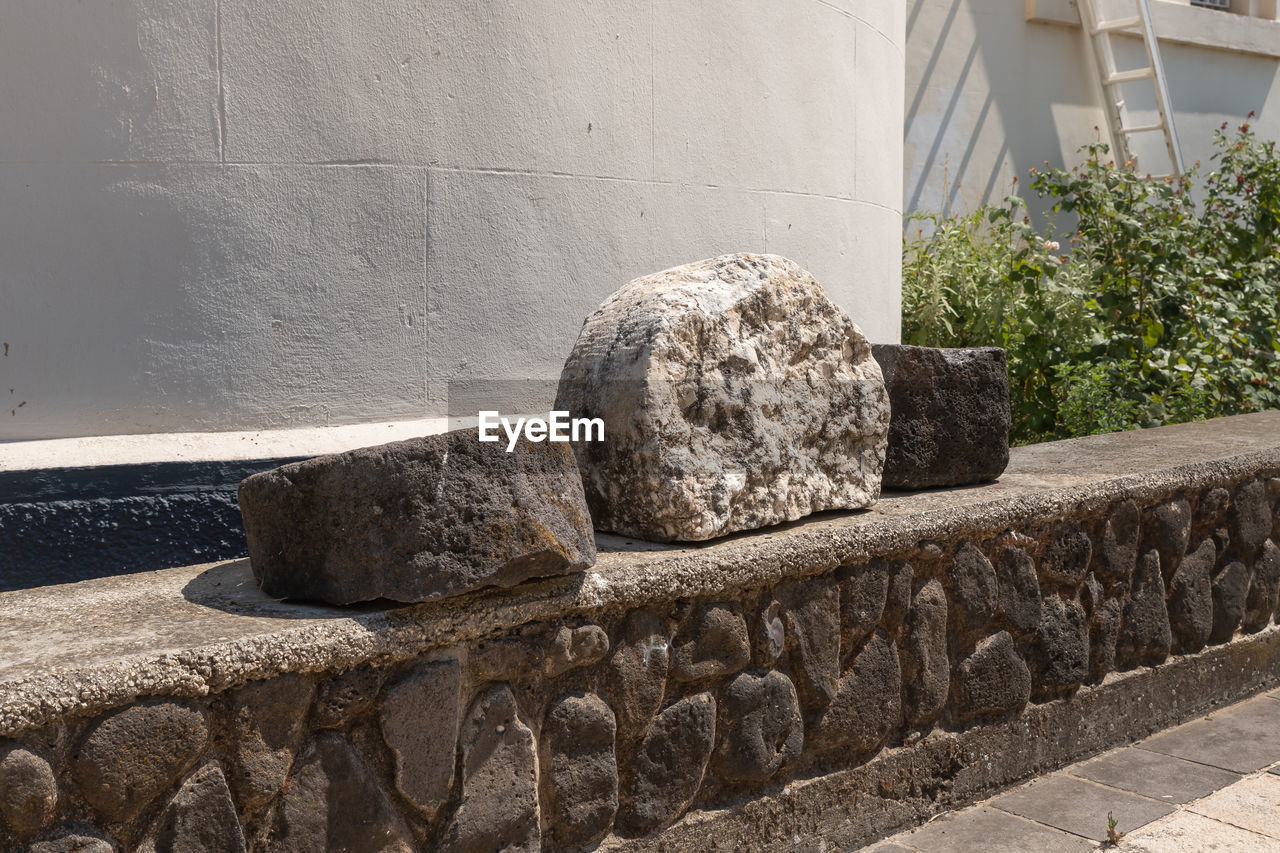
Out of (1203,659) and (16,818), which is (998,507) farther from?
(16,818)

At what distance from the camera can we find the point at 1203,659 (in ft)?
11.0

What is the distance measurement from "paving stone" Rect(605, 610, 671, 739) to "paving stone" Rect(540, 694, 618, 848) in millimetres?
34

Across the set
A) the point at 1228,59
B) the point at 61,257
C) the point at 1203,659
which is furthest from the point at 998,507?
the point at 1228,59

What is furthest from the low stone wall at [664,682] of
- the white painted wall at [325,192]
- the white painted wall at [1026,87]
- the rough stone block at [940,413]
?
the white painted wall at [1026,87]

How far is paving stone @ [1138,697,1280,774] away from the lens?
300cm

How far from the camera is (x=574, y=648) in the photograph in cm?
→ 203

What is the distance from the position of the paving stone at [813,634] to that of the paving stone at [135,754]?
1.19 meters

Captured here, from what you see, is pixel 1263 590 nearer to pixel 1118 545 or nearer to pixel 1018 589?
pixel 1118 545

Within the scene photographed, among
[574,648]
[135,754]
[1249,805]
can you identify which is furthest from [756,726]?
[1249,805]

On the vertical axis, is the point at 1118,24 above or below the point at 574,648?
above

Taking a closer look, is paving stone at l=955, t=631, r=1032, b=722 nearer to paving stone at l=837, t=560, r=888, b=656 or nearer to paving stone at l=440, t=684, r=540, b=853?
paving stone at l=837, t=560, r=888, b=656

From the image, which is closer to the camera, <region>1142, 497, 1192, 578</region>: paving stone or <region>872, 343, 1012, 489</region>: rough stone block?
<region>872, 343, 1012, 489</region>: rough stone block

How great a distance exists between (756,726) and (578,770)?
0.42m

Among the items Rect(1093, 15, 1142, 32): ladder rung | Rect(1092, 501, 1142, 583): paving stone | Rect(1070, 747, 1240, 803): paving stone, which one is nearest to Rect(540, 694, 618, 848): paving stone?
Rect(1070, 747, 1240, 803): paving stone
